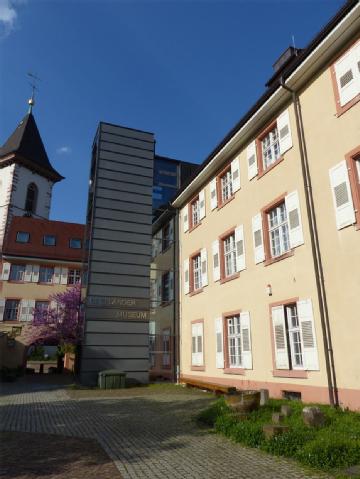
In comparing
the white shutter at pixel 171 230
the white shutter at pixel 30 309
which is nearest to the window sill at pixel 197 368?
the white shutter at pixel 171 230

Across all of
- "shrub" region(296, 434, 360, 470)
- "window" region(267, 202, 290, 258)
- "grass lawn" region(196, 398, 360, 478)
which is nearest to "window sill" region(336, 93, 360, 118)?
"window" region(267, 202, 290, 258)

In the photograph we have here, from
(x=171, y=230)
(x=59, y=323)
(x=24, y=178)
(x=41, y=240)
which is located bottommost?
(x=59, y=323)

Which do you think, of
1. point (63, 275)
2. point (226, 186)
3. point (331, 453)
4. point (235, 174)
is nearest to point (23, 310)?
point (63, 275)

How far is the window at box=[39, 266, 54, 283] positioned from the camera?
30984 mm

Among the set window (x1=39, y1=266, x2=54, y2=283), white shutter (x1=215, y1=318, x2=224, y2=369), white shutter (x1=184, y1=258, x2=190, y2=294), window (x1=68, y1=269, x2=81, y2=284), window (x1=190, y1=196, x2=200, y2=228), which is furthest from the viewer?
window (x1=68, y1=269, x2=81, y2=284)

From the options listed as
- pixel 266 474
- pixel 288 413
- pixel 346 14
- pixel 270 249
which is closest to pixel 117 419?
pixel 288 413

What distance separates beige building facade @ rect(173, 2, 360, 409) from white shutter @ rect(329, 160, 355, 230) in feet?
0.09

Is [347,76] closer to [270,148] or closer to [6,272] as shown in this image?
[270,148]

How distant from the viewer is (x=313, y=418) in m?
6.80

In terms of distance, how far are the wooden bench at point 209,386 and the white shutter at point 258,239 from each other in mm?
3994

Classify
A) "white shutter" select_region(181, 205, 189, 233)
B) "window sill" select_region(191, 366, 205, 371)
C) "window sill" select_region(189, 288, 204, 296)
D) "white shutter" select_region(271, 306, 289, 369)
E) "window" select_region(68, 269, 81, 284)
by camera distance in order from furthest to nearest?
"window" select_region(68, 269, 81, 284), "white shutter" select_region(181, 205, 189, 233), "window sill" select_region(189, 288, 204, 296), "window sill" select_region(191, 366, 205, 371), "white shutter" select_region(271, 306, 289, 369)

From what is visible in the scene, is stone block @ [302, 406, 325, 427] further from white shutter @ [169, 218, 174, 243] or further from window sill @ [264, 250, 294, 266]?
white shutter @ [169, 218, 174, 243]

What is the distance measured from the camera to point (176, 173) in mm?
29188

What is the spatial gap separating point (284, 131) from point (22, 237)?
26.2 meters
